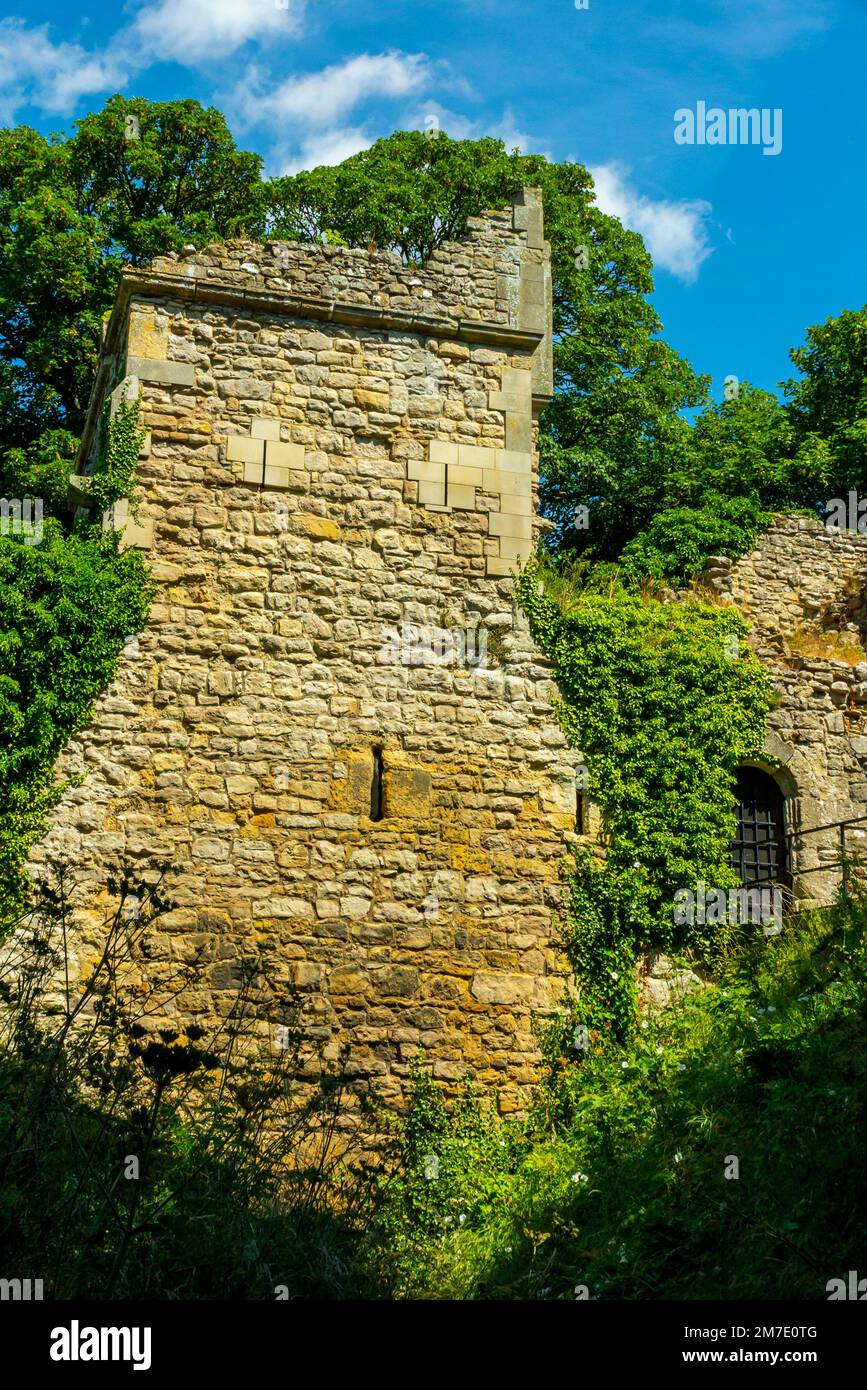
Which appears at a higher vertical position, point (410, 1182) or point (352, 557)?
point (352, 557)

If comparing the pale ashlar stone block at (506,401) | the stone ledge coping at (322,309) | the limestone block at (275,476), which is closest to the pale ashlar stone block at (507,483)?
the pale ashlar stone block at (506,401)

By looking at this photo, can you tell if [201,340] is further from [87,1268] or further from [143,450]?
[87,1268]

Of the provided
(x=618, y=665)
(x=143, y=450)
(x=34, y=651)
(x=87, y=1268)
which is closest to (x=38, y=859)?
(x=34, y=651)

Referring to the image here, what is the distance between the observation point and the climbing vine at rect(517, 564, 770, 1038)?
9281 mm

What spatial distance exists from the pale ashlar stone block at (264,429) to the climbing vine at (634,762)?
2210 mm

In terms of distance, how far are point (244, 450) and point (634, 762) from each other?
12.4 ft

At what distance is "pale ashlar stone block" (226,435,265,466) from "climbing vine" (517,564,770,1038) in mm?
2231

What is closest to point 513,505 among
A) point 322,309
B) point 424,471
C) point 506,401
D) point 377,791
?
point 424,471

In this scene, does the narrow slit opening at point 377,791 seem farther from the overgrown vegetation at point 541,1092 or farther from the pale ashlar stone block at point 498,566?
the pale ashlar stone block at point 498,566

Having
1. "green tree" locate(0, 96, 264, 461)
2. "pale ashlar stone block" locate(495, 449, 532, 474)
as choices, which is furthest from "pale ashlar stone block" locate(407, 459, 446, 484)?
"green tree" locate(0, 96, 264, 461)

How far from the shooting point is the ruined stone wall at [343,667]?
864cm

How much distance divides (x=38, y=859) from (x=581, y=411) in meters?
15.0

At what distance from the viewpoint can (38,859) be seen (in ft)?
27.0

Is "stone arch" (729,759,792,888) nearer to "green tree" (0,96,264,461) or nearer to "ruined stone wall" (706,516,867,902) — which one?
"ruined stone wall" (706,516,867,902)
